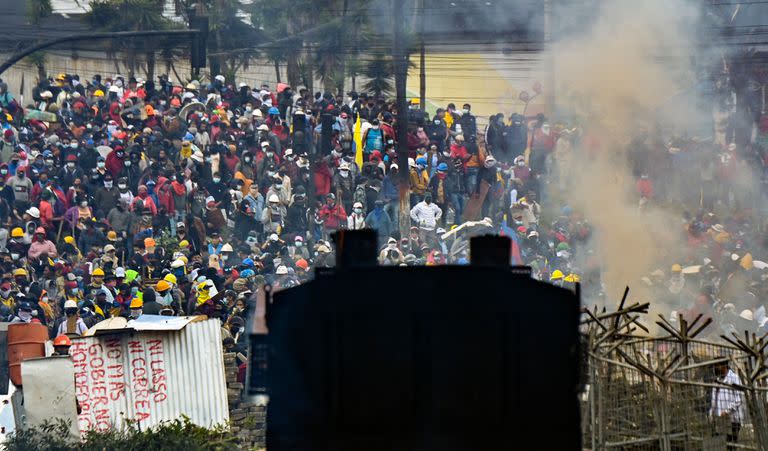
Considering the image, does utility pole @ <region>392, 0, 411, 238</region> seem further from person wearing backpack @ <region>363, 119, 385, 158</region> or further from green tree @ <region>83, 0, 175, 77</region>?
green tree @ <region>83, 0, 175, 77</region>

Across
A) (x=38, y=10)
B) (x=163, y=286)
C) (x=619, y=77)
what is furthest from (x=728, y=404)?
(x=38, y=10)

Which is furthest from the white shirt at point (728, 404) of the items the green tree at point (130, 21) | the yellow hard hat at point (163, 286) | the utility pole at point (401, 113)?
the green tree at point (130, 21)

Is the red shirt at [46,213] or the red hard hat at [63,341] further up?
the red shirt at [46,213]

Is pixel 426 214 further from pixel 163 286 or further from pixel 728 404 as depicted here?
pixel 728 404

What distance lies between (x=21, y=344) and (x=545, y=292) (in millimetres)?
7258

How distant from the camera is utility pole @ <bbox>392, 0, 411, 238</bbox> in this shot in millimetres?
17047

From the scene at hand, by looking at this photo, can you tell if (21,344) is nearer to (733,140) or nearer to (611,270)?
(611,270)

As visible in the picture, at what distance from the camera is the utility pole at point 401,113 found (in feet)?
55.9

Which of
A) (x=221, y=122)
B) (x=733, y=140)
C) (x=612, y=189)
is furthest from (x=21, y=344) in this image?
(x=733, y=140)

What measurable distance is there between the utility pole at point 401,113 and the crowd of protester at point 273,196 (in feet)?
0.34

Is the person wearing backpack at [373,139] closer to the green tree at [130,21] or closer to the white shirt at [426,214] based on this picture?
the white shirt at [426,214]

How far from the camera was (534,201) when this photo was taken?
1745cm

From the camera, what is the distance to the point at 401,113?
1792 centimetres

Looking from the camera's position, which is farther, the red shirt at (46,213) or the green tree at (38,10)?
the green tree at (38,10)
